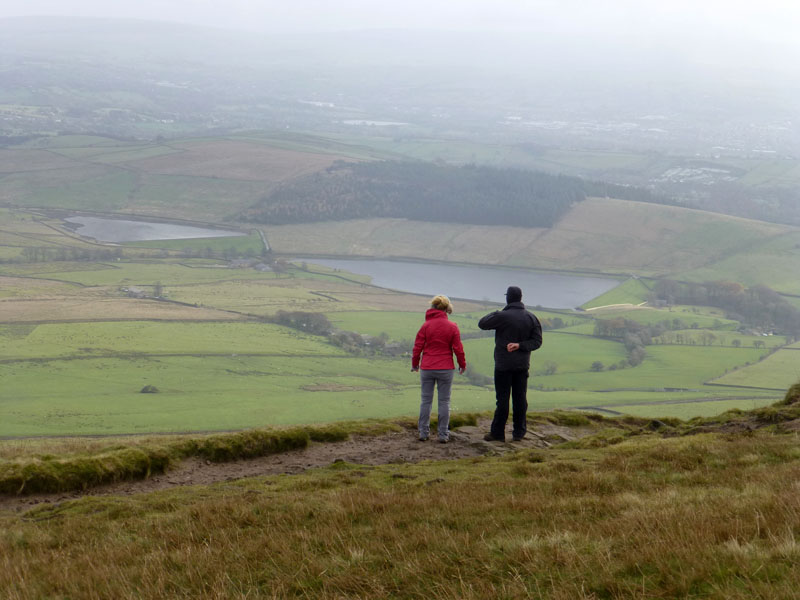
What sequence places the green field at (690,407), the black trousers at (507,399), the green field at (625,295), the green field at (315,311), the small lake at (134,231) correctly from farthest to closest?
the small lake at (134,231), the green field at (625,295), the green field at (315,311), the green field at (690,407), the black trousers at (507,399)

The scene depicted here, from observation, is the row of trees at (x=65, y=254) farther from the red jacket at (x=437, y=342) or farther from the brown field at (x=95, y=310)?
the red jacket at (x=437, y=342)

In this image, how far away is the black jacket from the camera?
17109mm

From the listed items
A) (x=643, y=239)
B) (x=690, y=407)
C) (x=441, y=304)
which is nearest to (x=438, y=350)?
(x=441, y=304)

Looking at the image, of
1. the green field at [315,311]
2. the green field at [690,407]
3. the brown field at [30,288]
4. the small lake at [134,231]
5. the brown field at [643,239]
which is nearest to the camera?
the green field at [690,407]

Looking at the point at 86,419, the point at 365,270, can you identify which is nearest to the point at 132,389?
the point at 86,419

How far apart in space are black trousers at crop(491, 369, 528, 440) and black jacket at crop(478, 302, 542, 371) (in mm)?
272

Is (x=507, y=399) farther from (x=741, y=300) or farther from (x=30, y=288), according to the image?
(x=741, y=300)

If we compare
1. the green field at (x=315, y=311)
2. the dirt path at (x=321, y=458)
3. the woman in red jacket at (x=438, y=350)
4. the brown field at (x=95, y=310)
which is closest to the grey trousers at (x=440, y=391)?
the woman in red jacket at (x=438, y=350)

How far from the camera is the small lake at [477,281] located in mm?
137000

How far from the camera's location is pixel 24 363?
73.9 metres

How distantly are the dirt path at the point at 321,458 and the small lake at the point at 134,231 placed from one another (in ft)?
500

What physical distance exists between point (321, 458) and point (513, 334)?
197 inches

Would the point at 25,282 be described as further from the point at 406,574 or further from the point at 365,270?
the point at 406,574

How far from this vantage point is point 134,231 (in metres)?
173
